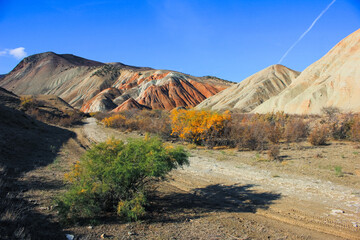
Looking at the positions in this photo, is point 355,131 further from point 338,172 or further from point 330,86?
point 330,86

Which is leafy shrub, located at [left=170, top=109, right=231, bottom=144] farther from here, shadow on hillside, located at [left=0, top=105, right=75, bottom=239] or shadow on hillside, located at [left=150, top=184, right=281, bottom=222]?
shadow on hillside, located at [left=0, top=105, right=75, bottom=239]

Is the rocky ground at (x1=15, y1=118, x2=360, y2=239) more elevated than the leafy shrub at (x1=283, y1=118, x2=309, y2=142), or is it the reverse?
the leafy shrub at (x1=283, y1=118, x2=309, y2=142)

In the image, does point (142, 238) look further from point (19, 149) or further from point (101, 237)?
point (19, 149)

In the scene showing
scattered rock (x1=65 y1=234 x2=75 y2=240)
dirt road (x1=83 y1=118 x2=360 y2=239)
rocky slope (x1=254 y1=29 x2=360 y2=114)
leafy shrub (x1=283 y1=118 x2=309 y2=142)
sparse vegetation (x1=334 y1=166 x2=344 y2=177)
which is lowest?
scattered rock (x1=65 y1=234 x2=75 y2=240)

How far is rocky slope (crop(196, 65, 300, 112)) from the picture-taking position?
51.2 m

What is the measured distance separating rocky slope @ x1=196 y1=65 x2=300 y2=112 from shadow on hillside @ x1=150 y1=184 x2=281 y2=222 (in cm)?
4112

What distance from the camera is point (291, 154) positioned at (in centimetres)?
1204

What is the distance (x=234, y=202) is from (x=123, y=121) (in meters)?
Answer: 22.6

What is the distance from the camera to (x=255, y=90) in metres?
54.1

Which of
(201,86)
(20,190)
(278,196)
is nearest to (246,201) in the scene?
(278,196)

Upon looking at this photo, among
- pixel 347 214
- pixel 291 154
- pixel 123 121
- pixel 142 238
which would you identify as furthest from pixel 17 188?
pixel 123 121

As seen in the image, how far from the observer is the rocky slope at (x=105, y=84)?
72.1 meters

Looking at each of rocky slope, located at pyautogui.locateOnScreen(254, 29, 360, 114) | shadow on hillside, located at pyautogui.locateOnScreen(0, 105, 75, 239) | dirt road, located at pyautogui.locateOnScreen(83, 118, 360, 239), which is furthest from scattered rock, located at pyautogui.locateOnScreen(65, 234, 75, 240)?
rocky slope, located at pyautogui.locateOnScreen(254, 29, 360, 114)

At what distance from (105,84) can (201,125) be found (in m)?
89.4
